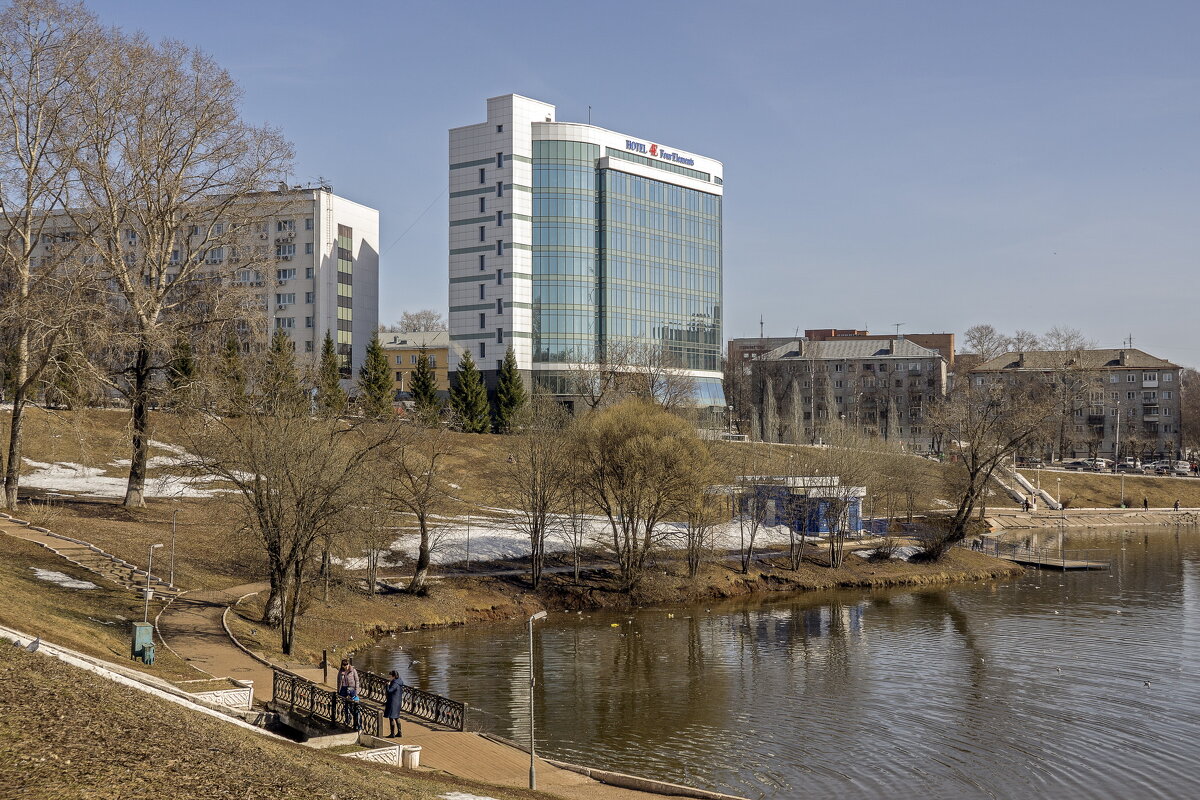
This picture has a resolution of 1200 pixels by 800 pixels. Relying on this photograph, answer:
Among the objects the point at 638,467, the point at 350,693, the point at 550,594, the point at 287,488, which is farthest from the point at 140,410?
the point at 350,693

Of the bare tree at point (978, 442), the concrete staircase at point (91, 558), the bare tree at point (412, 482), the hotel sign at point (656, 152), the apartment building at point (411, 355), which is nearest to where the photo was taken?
the concrete staircase at point (91, 558)

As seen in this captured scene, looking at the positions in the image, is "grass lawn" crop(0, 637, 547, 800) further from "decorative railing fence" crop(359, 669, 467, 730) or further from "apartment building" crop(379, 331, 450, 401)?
"apartment building" crop(379, 331, 450, 401)

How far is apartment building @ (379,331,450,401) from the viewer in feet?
395

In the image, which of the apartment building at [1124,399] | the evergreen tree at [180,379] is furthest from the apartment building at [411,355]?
the apartment building at [1124,399]

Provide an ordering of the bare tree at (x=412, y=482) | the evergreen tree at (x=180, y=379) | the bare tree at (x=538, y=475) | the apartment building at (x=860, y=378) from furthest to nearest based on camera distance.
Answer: the apartment building at (x=860, y=378) < the bare tree at (x=538, y=475) < the bare tree at (x=412, y=482) < the evergreen tree at (x=180, y=379)

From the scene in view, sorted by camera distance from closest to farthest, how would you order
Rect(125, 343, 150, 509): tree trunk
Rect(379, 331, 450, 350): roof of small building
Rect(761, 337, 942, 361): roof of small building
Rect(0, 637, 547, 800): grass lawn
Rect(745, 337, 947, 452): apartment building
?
1. Rect(0, 637, 547, 800): grass lawn
2. Rect(125, 343, 150, 509): tree trunk
3. Rect(379, 331, 450, 350): roof of small building
4. Rect(745, 337, 947, 452): apartment building
5. Rect(761, 337, 942, 361): roof of small building

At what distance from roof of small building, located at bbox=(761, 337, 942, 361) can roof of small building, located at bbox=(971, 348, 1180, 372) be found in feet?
33.5

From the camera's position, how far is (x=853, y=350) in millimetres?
166750

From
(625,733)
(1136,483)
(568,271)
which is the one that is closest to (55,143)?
A: (625,733)

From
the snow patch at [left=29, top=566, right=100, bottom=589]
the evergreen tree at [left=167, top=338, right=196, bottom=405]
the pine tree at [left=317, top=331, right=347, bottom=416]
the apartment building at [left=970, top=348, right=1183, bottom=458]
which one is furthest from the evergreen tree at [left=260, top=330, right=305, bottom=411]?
the apartment building at [left=970, top=348, right=1183, bottom=458]

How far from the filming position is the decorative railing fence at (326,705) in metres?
25.2

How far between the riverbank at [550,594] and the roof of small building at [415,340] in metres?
69.0

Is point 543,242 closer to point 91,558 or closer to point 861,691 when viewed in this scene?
point 91,558

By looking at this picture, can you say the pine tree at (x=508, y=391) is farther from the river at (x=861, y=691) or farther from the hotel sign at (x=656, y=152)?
the river at (x=861, y=691)
